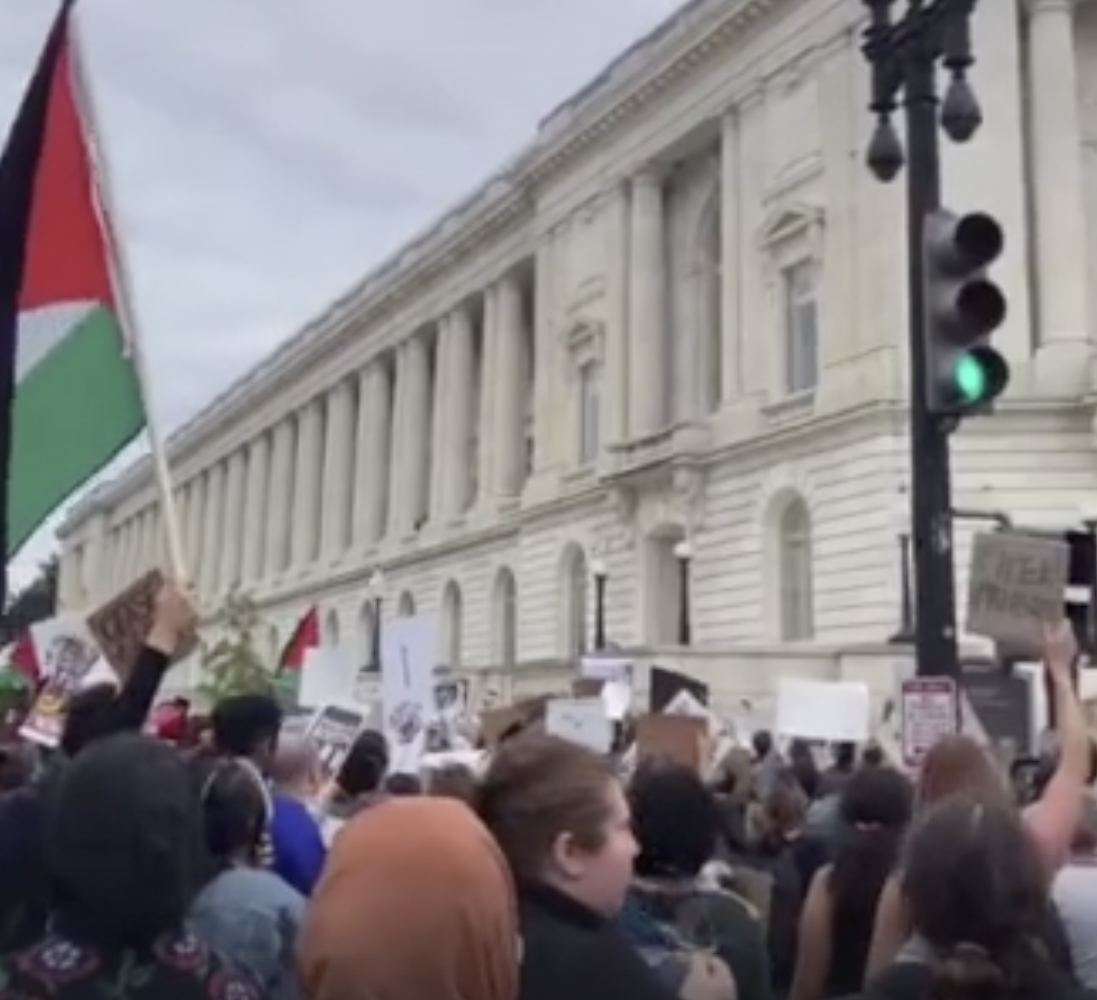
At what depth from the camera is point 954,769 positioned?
14.4 feet

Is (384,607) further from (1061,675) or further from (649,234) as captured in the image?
(1061,675)

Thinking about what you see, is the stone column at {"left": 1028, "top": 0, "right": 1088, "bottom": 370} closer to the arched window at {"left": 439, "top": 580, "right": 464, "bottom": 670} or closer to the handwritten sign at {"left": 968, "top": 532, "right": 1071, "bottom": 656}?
the arched window at {"left": 439, "top": 580, "right": 464, "bottom": 670}

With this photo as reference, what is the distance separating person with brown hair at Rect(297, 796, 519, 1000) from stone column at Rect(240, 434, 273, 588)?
76954 mm

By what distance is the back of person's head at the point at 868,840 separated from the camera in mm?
4848

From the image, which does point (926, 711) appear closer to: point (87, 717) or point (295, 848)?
point (295, 848)

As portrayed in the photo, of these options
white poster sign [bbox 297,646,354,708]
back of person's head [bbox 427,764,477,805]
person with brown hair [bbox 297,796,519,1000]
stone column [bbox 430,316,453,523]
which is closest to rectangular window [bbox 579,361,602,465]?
stone column [bbox 430,316,453,523]

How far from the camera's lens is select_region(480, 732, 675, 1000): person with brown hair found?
268 centimetres

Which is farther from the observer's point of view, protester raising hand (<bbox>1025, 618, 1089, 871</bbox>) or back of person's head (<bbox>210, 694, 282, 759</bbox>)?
back of person's head (<bbox>210, 694, 282, 759</bbox>)

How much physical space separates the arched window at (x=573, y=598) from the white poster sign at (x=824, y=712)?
2959cm

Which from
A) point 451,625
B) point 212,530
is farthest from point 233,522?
point 451,625

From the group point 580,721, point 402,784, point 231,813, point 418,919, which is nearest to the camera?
point 418,919

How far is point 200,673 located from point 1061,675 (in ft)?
206

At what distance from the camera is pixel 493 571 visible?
2014 inches

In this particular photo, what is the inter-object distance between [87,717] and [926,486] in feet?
11.1
